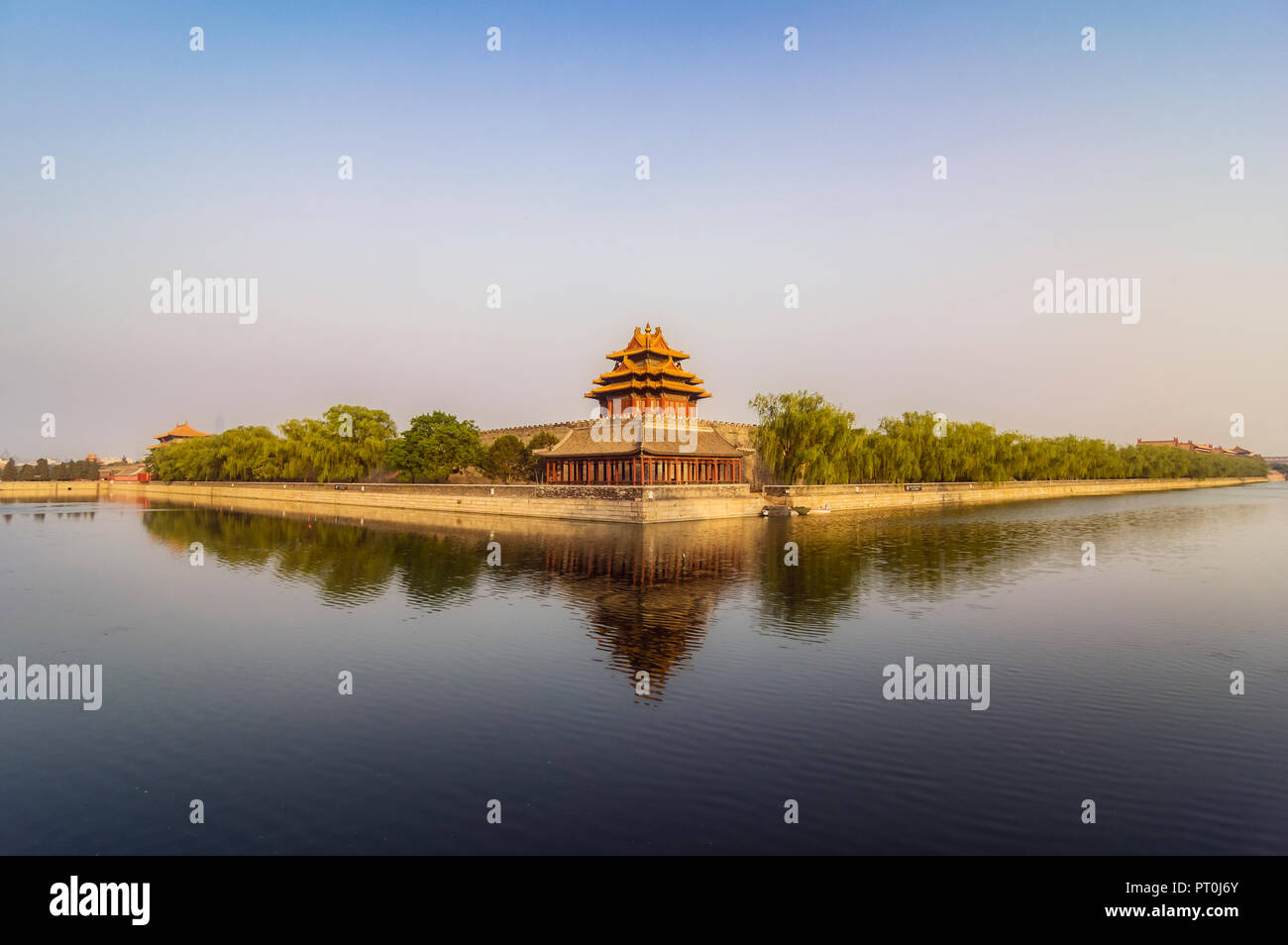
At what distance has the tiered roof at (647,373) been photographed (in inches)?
1868

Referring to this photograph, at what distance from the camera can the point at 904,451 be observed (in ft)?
178

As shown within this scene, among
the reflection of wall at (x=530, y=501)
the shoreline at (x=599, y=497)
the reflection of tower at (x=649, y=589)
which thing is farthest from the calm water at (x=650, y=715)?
the shoreline at (x=599, y=497)

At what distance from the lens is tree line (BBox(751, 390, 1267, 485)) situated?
47031 mm

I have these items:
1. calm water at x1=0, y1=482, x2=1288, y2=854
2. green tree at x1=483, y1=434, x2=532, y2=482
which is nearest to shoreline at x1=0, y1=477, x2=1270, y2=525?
green tree at x1=483, y1=434, x2=532, y2=482

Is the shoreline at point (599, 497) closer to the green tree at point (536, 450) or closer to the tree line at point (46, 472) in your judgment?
the green tree at point (536, 450)

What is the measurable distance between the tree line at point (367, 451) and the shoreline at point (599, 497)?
5.58 ft

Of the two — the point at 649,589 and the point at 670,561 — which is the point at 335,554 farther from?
the point at 649,589

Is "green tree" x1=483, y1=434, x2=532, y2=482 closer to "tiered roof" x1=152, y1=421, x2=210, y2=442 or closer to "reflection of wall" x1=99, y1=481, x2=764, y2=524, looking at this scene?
"reflection of wall" x1=99, y1=481, x2=764, y2=524

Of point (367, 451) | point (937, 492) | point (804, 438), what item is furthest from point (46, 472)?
point (937, 492)

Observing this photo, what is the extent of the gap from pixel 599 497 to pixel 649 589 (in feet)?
62.3

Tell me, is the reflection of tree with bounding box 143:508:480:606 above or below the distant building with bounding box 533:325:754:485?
below

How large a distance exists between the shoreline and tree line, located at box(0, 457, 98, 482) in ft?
141

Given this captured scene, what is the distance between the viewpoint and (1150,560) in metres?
23.6
